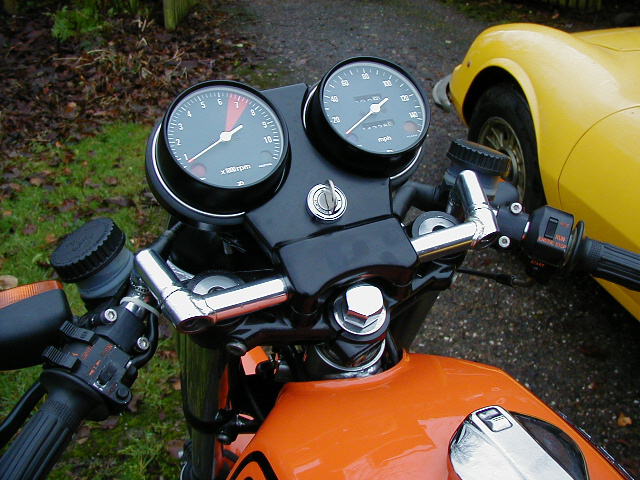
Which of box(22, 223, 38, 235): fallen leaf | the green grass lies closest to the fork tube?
the green grass

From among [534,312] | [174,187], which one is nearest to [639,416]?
[534,312]

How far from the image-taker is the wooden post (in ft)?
19.2

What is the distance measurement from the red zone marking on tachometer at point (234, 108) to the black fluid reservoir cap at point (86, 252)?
0.94ft

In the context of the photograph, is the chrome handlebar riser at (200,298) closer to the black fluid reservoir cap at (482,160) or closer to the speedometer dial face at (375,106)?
the speedometer dial face at (375,106)

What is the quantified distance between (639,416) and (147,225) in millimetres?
3161

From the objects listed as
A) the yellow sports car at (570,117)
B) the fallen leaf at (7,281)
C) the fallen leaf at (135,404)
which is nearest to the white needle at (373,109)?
the yellow sports car at (570,117)

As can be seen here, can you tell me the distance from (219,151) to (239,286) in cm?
28

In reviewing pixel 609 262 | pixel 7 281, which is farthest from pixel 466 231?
pixel 7 281

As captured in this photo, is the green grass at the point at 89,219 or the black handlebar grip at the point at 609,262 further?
the green grass at the point at 89,219

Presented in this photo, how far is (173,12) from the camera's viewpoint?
595 centimetres

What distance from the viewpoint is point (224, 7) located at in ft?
22.3

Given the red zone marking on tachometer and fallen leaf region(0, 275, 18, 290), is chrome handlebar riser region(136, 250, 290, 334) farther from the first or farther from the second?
fallen leaf region(0, 275, 18, 290)

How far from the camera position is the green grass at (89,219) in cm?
250

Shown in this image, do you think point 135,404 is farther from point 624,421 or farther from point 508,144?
point 508,144
